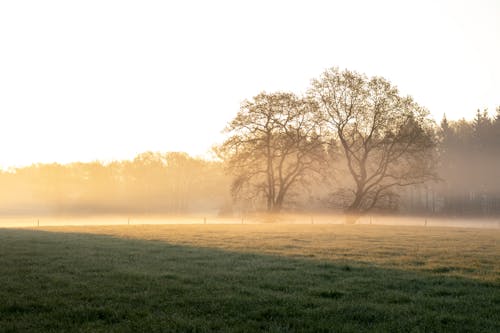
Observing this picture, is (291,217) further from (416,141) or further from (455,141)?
(455,141)

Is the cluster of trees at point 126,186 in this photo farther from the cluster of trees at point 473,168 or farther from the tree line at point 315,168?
the cluster of trees at point 473,168

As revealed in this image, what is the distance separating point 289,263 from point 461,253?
911 centimetres

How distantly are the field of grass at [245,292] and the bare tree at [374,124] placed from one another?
35.1m

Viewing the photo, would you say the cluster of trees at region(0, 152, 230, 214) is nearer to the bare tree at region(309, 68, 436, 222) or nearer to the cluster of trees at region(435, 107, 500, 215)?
the cluster of trees at region(435, 107, 500, 215)

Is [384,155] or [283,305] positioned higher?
[384,155]

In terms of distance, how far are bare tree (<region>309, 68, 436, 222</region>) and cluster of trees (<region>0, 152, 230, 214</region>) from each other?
6910 cm

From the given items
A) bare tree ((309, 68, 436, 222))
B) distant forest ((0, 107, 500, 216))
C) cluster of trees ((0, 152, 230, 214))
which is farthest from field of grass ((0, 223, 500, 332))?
cluster of trees ((0, 152, 230, 214))

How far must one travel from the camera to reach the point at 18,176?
170m

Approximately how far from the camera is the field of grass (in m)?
9.02

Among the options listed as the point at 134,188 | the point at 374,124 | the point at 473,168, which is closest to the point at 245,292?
the point at 374,124

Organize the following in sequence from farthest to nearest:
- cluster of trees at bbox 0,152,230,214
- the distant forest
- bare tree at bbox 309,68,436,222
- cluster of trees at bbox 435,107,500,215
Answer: cluster of trees at bbox 0,152,230,214 → the distant forest → cluster of trees at bbox 435,107,500,215 → bare tree at bbox 309,68,436,222

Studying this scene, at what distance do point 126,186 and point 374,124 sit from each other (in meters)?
101

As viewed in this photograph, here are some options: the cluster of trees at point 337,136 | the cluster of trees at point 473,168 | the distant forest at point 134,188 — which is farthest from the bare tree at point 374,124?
the distant forest at point 134,188

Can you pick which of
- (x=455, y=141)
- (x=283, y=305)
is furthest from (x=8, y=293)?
Result: (x=455, y=141)
